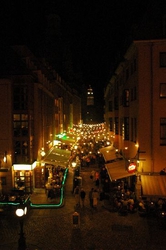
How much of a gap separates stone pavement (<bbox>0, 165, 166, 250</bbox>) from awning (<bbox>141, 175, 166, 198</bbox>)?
166cm

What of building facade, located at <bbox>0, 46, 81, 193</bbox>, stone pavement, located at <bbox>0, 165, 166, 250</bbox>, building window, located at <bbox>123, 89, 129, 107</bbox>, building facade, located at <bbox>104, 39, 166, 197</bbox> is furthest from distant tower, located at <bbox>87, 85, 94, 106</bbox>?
stone pavement, located at <bbox>0, 165, 166, 250</bbox>

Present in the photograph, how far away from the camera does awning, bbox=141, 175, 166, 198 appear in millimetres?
20470

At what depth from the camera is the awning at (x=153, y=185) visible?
20.5m

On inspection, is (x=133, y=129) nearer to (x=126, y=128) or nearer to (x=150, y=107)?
(x=126, y=128)

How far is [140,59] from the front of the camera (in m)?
22.9

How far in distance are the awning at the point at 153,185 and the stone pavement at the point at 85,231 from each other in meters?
1.66

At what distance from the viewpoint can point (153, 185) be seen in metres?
21.4

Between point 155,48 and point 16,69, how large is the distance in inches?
469

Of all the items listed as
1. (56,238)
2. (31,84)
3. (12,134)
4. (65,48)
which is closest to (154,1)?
(31,84)

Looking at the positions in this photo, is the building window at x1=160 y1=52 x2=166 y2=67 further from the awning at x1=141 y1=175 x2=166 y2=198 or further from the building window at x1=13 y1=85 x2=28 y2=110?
the building window at x1=13 y1=85 x2=28 y2=110

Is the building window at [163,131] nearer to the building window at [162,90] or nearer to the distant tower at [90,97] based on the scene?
the building window at [162,90]

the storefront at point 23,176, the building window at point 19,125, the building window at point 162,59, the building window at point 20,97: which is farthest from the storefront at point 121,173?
the building window at point 20,97

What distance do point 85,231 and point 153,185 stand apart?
5995mm

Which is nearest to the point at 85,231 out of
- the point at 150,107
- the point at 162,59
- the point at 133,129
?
the point at 150,107
